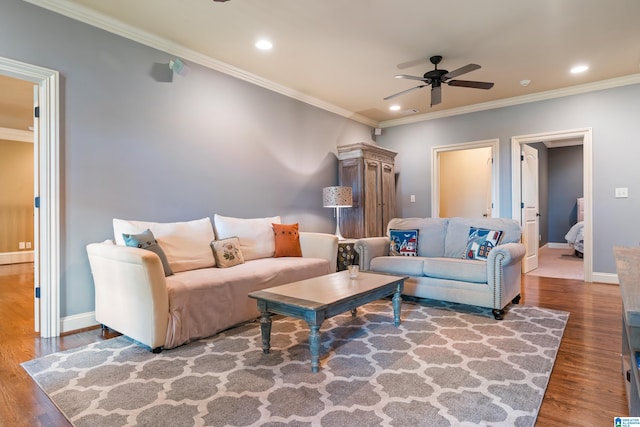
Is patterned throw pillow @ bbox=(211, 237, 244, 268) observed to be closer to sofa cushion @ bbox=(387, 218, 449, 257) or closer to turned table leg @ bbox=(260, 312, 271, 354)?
turned table leg @ bbox=(260, 312, 271, 354)

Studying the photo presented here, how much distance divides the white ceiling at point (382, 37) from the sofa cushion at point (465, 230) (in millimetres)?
1787

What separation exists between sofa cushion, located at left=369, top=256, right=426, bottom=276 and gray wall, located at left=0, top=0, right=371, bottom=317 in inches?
59.1

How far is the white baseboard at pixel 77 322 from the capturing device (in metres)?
2.73

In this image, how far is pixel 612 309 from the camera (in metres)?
3.32

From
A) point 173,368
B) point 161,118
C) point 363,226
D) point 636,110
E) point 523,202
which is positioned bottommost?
point 173,368

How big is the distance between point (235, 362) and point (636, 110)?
5424 millimetres

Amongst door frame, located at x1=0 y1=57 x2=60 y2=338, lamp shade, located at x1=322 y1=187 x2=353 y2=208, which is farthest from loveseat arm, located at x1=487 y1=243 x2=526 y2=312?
door frame, located at x1=0 y1=57 x2=60 y2=338

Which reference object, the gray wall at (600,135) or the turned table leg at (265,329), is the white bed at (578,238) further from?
the turned table leg at (265,329)

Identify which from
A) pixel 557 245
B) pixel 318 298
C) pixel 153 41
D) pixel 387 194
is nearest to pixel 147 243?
pixel 318 298

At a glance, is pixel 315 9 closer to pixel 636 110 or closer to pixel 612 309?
pixel 612 309

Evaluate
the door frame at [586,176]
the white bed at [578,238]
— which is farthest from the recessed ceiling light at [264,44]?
the white bed at [578,238]

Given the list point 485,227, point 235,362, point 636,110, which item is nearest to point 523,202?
point 636,110

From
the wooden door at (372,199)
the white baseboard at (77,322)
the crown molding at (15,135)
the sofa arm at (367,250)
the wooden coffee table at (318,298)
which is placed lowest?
the white baseboard at (77,322)

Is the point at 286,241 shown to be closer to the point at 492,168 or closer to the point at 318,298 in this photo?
the point at 318,298
